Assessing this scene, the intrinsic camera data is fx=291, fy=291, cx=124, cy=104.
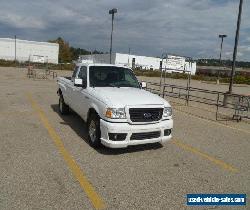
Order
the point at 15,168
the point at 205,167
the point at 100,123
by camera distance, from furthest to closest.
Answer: the point at 100,123, the point at 205,167, the point at 15,168

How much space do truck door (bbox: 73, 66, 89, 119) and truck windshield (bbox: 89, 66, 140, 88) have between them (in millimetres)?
259

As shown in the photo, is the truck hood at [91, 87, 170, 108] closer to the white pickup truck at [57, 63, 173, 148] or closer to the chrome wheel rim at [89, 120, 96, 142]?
the white pickup truck at [57, 63, 173, 148]

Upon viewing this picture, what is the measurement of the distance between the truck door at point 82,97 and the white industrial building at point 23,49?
83.5m

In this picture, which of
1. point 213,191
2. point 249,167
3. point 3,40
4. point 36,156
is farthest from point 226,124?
point 3,40

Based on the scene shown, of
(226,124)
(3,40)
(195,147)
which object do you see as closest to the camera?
(195,147)

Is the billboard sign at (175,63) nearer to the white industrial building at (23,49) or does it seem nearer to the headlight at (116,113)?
the headlight at (116,113)

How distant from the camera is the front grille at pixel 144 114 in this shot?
591cm

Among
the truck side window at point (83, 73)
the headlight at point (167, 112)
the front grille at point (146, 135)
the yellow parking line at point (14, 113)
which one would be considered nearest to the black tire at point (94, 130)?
the front grille at point (146, 135)

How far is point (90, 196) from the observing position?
429cm

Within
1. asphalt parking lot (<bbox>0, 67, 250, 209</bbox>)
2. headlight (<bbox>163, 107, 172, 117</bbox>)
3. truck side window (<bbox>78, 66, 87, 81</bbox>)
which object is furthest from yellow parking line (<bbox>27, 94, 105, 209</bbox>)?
headlight (<bbox>163, 107, 172, 117</bbox>)

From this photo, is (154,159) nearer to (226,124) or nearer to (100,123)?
(100,123)

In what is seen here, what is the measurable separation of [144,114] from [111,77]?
198cm

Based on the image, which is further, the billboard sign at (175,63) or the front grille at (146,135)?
the billboard sign at (175,63)

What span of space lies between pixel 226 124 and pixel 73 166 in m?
6.98
